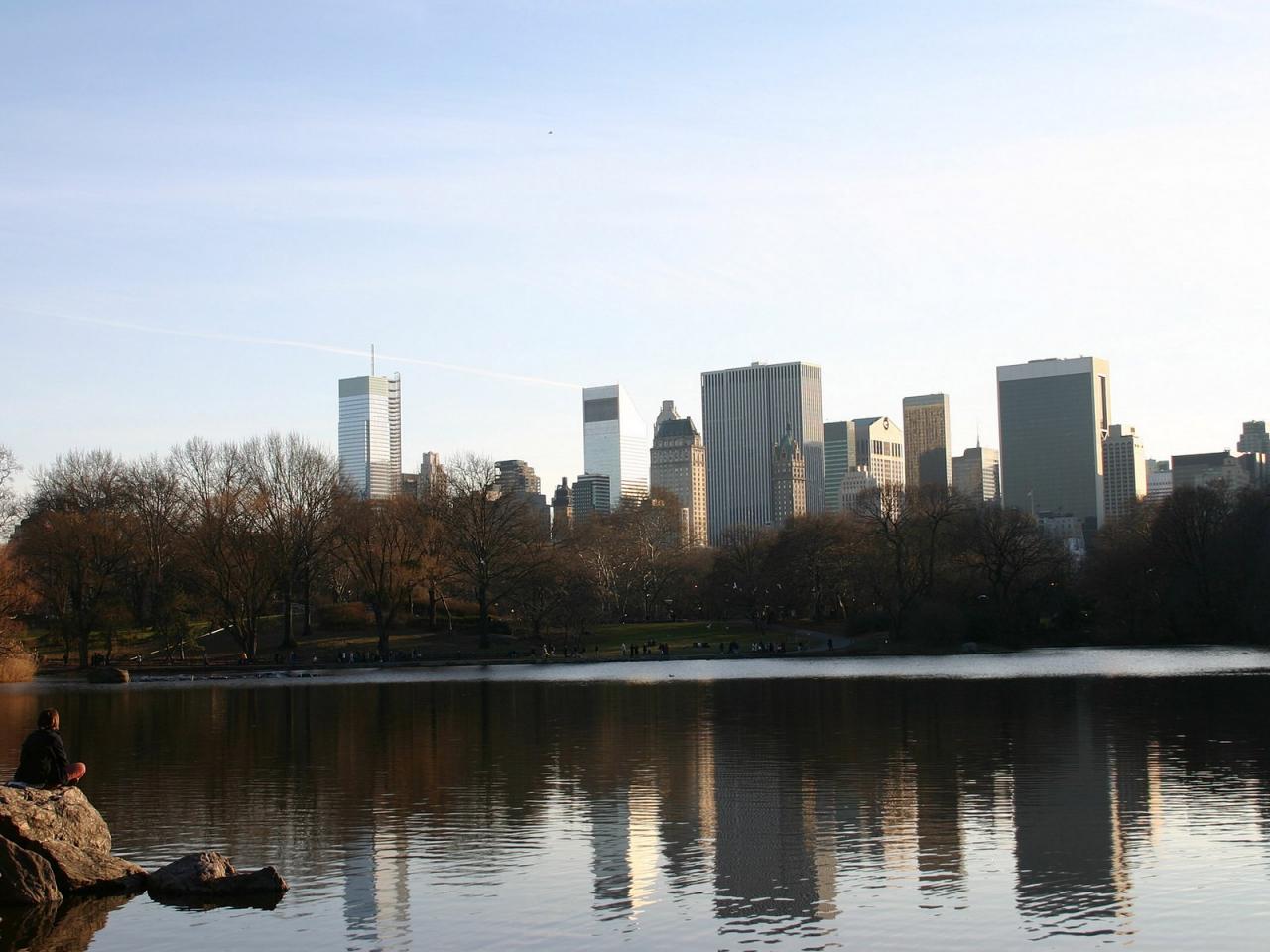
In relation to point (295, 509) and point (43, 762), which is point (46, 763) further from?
point (295, 509)

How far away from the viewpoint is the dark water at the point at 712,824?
43.0 ft

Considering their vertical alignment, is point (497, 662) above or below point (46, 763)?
below

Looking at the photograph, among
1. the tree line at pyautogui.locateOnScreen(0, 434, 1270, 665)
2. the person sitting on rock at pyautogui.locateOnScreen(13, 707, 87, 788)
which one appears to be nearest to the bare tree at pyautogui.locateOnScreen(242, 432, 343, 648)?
the tree line at pyautogui.locateOnScreen(0, 434, 1270, 665)

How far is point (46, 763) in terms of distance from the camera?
16250mm

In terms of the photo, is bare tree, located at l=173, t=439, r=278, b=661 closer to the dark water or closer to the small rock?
the small rock

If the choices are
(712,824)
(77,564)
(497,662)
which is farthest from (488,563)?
(712,824)

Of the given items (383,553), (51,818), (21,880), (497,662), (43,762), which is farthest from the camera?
(383,553)

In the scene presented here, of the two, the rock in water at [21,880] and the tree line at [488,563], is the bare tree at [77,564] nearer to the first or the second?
the tree line at [488,563]

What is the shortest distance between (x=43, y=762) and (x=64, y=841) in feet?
4.09

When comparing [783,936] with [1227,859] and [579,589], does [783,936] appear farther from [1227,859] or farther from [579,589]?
[579,589]

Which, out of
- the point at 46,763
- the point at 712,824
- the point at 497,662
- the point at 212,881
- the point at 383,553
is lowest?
the point at 497,662

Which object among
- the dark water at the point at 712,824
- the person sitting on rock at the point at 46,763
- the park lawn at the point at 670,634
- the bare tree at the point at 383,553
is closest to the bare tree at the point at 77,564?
the bare tree at the point at 383,553

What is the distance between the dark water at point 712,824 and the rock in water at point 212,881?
282mm

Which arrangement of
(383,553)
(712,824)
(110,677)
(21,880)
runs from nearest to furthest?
(21,880) < (712,824) < (110,677) < (383,553)
